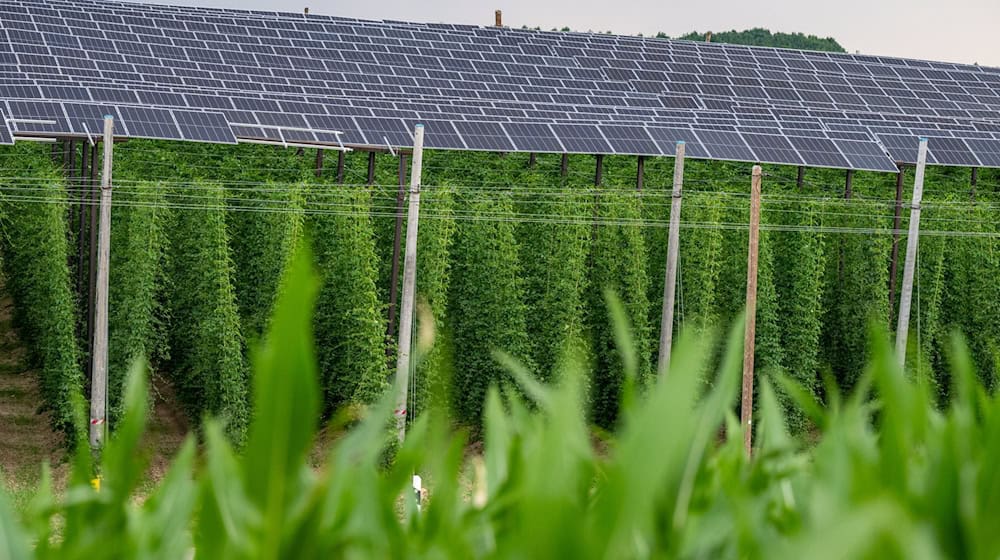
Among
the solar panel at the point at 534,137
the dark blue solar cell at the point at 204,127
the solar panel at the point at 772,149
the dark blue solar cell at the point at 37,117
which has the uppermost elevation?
the dark blue solar cell at the point at 37,117

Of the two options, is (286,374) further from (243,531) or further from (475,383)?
(475,383)

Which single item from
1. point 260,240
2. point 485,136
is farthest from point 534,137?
point 260,240

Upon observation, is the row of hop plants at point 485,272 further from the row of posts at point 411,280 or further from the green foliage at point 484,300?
the row of posts at point 411,280

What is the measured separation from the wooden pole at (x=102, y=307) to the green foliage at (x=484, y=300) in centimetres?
388

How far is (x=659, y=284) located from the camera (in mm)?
17359

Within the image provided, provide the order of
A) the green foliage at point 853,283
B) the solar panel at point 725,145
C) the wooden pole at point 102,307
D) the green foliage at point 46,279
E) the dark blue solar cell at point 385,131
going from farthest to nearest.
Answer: the green foliage at point 853,283 < the solar panel at point 725,145 < the dark blue solar cell at point 385,131 < the green foliage at point 46,279 < the wooden pole at point 102,307

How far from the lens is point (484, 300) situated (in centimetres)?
1594

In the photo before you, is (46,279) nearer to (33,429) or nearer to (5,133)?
(33,429)

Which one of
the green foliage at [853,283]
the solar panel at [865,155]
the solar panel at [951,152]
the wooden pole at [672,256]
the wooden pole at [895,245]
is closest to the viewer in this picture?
the wooden pole at [672,256]

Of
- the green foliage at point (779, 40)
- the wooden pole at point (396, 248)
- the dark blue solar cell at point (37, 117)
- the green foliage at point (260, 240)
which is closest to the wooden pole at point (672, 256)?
the wooden pole at point (396, 248)

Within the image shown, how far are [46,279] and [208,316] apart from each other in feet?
6.38

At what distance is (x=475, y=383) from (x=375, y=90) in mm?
6133

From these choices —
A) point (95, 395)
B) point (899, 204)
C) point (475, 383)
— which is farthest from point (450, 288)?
point (899, 204)

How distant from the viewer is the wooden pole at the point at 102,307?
13195 mm
